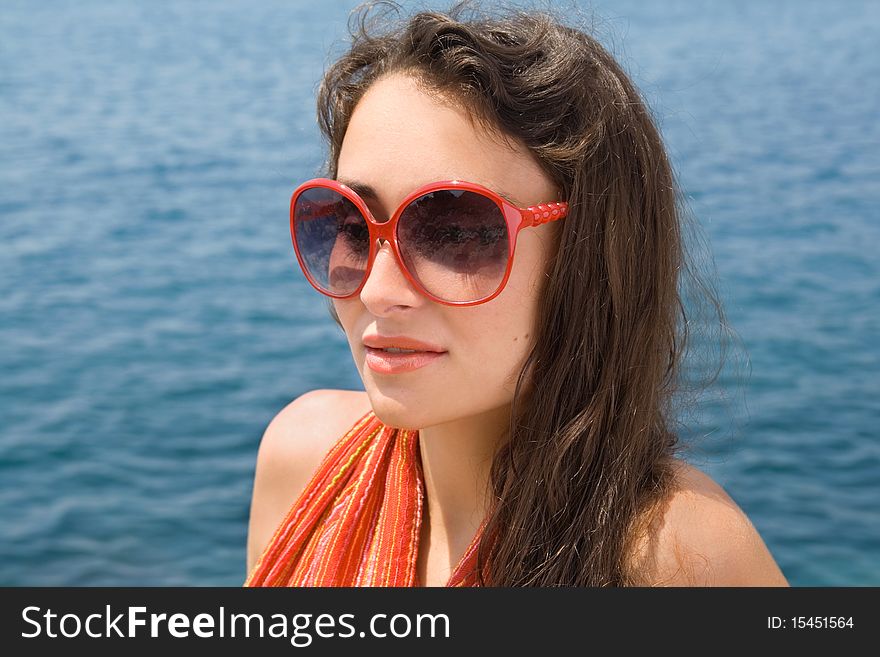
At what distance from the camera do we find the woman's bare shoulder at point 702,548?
6.16ft

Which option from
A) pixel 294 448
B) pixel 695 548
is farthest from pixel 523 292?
pixel 294 448

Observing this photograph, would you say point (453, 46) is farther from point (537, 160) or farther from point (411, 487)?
point (411, 487)

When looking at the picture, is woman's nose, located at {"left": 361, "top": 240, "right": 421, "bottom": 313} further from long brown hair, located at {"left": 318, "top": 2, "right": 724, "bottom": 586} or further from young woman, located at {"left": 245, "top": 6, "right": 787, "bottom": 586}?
long brown hair, located at {"left": 318, "top": 2, "right": 724, "bottom": 586}

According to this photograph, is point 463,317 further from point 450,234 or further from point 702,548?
point 702,548

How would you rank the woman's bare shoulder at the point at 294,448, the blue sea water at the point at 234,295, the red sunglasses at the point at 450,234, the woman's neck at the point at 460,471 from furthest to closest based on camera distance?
the blue sea water at the point at 234,295 → the woman's bare shoulder at the point at 294,448 → the woman's neck at the point at 460,471 → the red sunglasses at the point at 450,234

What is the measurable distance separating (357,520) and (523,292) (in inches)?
25.3

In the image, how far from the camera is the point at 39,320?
9.20 metres

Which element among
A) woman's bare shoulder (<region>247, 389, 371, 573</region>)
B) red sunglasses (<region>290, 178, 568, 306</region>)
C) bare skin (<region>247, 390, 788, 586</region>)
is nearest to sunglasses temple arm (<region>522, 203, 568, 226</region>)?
red sunglasses (<region>290, 178, 568, 306</region>)

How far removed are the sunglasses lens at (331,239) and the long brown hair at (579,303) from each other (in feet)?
0.88

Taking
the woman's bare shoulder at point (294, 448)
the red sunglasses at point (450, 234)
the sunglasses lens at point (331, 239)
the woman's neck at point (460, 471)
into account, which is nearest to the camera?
the red sunglasses at point (450, 234)

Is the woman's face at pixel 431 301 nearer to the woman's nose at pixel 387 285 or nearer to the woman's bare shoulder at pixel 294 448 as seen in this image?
the woman's nose at pixel 387 285

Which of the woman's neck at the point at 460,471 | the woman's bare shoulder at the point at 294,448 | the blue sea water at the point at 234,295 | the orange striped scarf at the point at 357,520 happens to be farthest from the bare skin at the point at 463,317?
the blue sea water at the point at 234,295
